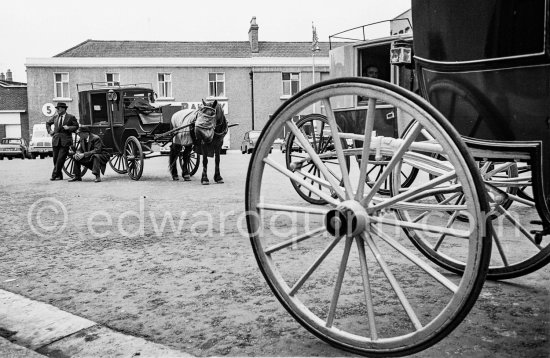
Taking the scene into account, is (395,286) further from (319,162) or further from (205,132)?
(205,132)

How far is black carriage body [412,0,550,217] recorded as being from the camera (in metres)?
1.75

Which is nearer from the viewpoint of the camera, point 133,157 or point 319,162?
point 319,162

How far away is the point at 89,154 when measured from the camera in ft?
36.6

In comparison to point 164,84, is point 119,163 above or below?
below

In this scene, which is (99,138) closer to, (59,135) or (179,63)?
(59,135)

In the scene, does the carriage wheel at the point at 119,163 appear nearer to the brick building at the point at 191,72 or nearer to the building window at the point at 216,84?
the brick building at the point at 191,72

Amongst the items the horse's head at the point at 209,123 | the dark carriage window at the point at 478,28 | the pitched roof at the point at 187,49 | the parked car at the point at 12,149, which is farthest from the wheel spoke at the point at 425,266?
the pitched roof at the point at 187,49

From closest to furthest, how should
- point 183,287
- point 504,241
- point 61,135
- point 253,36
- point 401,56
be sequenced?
point 183,287 < point 401,56 < point 504,241 < point 61,135 < point 253,36

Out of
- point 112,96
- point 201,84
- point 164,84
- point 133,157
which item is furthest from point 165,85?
point 133,157

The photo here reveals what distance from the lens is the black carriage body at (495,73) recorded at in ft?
5.73

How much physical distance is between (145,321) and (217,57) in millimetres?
34626

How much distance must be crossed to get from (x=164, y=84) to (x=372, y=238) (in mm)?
35011

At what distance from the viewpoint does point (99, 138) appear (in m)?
11.2

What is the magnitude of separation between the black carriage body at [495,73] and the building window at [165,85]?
34.7 metres
